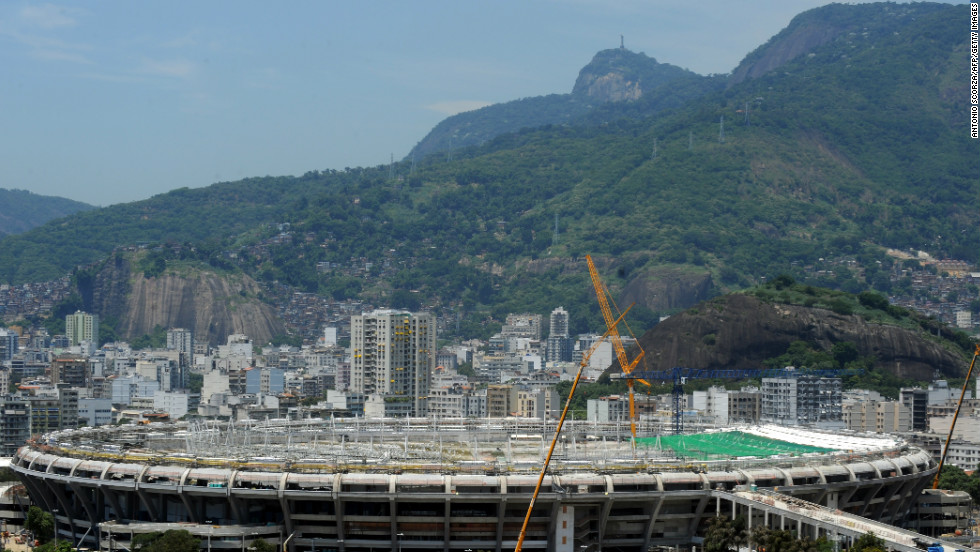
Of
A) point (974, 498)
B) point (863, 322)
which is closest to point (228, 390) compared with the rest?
point (863, 322)

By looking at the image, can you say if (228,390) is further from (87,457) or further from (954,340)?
(87,457)

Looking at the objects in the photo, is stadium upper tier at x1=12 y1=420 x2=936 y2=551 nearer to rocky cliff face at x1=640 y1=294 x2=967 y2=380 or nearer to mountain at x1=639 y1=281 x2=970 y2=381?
mountain at x1=639 y1=281 x2=970 y2=381

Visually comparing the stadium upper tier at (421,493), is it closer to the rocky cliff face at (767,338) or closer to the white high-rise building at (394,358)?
the white high-rise building at (394,358)

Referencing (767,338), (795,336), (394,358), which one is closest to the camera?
(394,358)

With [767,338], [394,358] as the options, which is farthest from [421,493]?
[767,338]

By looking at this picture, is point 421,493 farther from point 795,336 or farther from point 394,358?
point 795,336

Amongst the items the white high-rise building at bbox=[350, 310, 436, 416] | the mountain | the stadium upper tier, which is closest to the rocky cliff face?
the mountain
